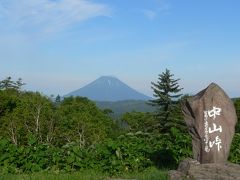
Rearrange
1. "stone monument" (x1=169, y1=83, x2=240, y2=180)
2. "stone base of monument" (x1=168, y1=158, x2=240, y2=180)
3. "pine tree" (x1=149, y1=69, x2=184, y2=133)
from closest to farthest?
"stone base of monument" (x1=168, y1=158, x2=240, y2=180)
"stone monument" (x1=169, y1=83, x2=240, y2=180)
"pine tree" (x1=149, y1=69, x2=184, y2=133)

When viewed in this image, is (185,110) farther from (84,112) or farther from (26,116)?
(84,112)

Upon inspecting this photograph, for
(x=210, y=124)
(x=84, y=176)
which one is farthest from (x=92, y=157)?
(x=210, y=124)

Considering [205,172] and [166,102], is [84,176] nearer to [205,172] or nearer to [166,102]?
[205,172]

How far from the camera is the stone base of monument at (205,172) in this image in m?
7.26

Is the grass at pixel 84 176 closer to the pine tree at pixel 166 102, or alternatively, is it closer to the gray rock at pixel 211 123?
the gray rock at pixel 211 123

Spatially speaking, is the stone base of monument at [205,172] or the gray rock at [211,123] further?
the gray rock at [211,123]

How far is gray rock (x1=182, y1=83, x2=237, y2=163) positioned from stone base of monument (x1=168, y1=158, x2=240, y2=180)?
28 cm

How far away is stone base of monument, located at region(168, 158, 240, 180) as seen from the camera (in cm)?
726

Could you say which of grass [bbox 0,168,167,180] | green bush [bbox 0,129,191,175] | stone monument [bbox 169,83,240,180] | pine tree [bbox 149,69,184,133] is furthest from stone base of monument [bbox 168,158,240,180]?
pine tree [bbox 149,69,184,133]

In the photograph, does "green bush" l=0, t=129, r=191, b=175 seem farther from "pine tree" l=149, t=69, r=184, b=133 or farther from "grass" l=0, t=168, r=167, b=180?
"pine tree" l=149, t=69, r=184, b=133

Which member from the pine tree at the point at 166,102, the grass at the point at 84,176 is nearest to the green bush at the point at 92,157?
the grass at the point at 84,176

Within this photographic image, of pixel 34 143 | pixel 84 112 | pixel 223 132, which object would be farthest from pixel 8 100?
pixel 223 132

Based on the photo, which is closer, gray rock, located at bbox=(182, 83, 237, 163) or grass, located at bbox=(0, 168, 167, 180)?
gray rock, located at bbox=(182, 83, 237, 163)

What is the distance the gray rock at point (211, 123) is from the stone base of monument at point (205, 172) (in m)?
0.28
